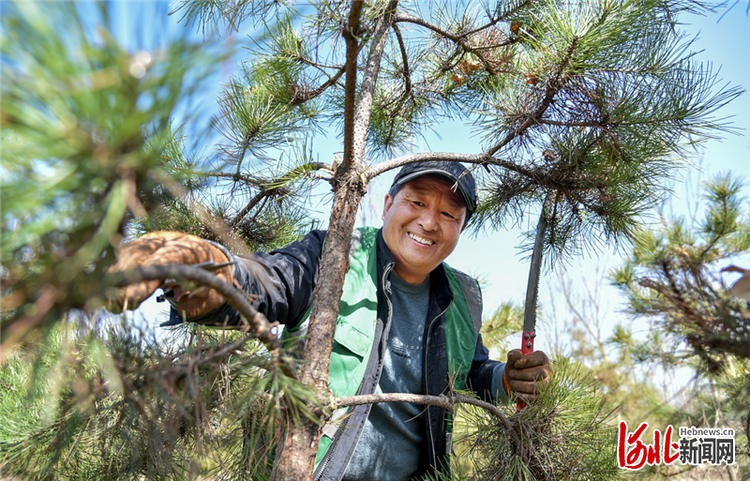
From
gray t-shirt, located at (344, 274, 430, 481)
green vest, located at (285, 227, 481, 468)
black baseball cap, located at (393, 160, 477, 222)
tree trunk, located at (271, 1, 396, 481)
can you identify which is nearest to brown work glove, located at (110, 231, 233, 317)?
tree trunk, located at (271, 1, 396, 481)

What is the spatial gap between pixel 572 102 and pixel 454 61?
46 cm

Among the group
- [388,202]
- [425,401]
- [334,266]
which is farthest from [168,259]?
[388,202]

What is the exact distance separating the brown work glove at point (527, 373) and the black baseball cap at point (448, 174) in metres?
0.41

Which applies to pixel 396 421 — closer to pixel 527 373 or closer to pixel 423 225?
pixel 527 373

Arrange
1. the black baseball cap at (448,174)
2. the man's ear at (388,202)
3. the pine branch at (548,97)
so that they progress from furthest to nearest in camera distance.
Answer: the man's ear at (388,202), the black baseball cap at (448,174), the pine branch at (548,97)

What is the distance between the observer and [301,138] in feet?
3.29

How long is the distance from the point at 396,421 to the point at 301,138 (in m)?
0.67

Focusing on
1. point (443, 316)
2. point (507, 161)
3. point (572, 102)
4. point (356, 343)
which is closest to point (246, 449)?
point (356, 343)

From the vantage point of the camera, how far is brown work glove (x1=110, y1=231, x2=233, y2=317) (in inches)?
19.5

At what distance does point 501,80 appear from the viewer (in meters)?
1.35

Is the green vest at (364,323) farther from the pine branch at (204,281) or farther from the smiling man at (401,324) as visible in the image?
the pine branch at (204,281)

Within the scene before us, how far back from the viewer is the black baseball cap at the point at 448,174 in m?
1.25

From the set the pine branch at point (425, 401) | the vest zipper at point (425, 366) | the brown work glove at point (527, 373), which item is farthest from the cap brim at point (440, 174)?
the pine branch at point (425, 401)

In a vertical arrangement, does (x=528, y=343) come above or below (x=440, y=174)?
below
